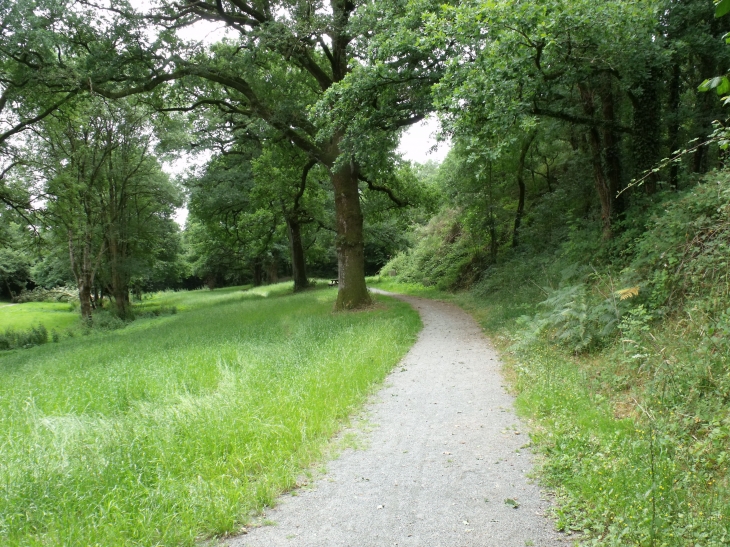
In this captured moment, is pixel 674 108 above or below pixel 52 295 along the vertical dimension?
above

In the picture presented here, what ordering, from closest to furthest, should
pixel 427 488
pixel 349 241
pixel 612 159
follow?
pixel 427 488 < pixel 612 159 < pixel 349 241

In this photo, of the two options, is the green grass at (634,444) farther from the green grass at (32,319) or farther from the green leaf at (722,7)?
the green grass at (32,319)

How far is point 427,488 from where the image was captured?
3480 millimetres

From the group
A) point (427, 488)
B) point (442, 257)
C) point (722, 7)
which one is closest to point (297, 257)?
point (442, 257)

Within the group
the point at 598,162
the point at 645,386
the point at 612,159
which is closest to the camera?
the point at 645,386

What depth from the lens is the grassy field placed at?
299cm

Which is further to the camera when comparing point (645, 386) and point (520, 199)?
point (520, 199)

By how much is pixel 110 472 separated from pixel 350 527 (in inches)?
81.2

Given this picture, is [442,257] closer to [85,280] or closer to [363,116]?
[363,116]

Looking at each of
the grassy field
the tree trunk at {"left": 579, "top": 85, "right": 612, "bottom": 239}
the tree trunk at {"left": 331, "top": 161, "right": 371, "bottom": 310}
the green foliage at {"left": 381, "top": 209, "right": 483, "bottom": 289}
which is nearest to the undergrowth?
the grassy field

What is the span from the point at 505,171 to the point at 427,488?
59.9 feet

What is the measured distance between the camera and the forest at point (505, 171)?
390cm

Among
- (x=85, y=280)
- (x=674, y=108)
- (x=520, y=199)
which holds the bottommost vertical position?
(x=85, y=280)

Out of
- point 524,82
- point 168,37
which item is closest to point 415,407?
point 524,82
